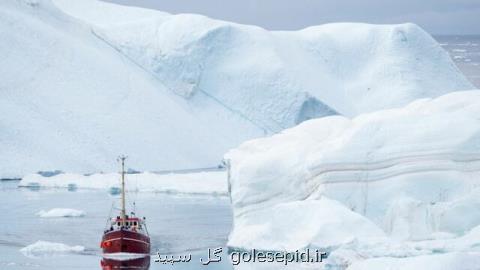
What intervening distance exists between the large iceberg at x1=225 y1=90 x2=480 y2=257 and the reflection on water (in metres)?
1.55

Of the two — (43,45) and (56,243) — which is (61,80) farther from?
(56,243)

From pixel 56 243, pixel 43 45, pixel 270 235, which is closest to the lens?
pixel 270 235

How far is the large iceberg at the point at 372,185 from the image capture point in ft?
54.0

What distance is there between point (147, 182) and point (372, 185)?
16.5 metres

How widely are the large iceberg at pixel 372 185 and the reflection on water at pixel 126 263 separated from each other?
5.08 feet

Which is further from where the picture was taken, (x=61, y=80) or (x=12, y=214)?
(x=61, y=80)

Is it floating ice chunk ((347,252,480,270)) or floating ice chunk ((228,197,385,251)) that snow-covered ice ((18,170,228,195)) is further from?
floating ice chunk ((347,252,480,270))

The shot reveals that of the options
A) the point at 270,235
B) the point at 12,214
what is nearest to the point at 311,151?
the point at 270,235

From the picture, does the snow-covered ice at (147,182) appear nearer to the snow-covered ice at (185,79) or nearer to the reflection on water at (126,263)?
the snow-covered ice at (185,79)

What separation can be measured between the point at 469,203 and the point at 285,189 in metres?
3.40

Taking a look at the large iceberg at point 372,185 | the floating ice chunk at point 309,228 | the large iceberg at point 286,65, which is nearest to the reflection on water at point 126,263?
the large iceberg at point 372,185

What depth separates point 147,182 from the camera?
33094 millimetres

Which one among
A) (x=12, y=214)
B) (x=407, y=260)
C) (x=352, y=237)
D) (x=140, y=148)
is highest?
(x=140, y=148)

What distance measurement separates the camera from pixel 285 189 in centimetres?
1834
